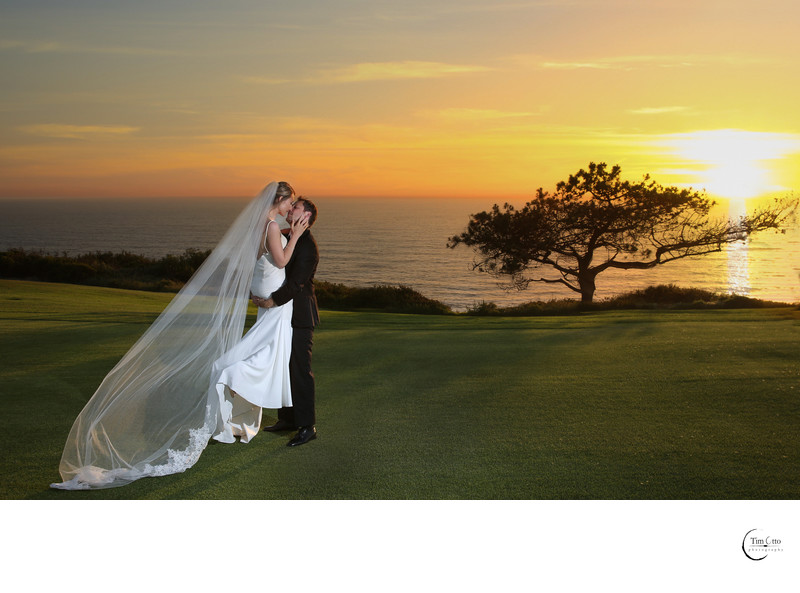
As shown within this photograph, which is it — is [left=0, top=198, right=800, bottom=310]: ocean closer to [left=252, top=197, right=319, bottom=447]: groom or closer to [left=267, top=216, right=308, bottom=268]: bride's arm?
[left=252, top=197, right=319, bottom=447]: groom

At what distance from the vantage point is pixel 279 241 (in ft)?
16.9

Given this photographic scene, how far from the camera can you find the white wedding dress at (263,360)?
17.1 ft

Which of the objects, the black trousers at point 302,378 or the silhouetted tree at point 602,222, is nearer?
the black trousers at point 302,378

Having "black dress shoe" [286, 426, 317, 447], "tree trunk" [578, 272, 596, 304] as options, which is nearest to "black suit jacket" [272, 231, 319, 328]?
"black dress shoe" [286, 426, 317, 447]

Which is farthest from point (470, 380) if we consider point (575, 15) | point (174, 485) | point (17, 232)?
point (17, 232)

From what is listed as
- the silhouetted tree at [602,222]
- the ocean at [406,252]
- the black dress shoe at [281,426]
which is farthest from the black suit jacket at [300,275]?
the ocean at [406,252]

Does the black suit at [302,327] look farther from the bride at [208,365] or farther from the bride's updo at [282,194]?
the bride's updo at [282,194]

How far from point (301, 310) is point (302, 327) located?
15cm

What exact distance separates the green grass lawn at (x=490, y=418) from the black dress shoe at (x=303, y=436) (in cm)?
9

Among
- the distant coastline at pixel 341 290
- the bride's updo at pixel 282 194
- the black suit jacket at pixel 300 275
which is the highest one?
the bride's updo at pixel 282 194

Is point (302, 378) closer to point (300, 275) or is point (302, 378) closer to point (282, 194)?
point (300, 275)
